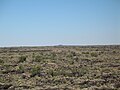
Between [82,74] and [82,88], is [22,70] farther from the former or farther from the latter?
[82,88]

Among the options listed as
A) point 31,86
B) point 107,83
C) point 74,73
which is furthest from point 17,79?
point 107,83

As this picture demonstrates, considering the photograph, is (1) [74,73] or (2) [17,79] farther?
(1) [74,73]

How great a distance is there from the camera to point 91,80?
22438mm

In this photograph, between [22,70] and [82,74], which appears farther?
[22,70]

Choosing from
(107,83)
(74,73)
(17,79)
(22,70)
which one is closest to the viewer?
Result: (107,83)

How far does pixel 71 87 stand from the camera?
806 inches

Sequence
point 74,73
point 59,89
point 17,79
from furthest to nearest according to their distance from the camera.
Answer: point 74,73 < point 17,79 < point 59,89

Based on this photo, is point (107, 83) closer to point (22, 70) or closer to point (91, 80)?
point (91, 80)

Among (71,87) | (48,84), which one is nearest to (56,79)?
(48,84)

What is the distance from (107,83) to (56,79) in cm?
375

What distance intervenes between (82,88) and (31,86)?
342 cm

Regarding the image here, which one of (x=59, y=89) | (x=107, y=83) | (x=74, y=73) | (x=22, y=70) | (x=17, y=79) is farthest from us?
(x=22, y=70)

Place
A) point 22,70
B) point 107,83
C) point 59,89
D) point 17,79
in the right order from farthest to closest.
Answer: point 22,70
point 17,79
point 107,83
point 59,89

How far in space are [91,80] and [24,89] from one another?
4.96 metres
